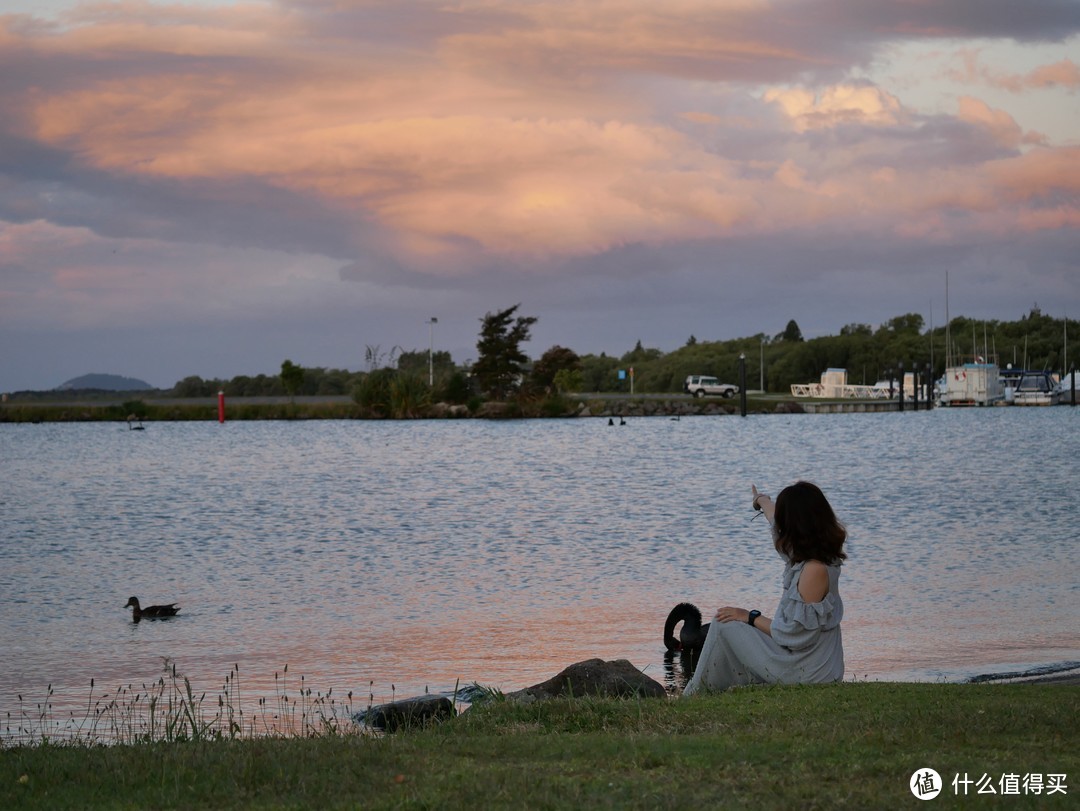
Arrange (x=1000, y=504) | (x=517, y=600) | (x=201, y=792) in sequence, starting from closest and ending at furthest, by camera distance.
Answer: (x=201, y=792) < (x=517, y=600) < (x=1000, y=504)

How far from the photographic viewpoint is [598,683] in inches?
391

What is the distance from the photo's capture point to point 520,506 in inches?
1324

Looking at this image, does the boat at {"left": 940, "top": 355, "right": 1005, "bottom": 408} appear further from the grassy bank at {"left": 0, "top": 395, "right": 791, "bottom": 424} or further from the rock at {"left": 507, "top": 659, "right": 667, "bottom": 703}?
the rock at {"left": 507, "top": 659, "right": 667, "bottom": 703}

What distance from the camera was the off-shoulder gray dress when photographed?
27.7ft

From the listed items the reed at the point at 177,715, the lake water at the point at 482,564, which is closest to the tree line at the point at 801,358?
the lake water at the point at 482,564

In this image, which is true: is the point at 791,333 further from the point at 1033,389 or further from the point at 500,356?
the point at 500,356

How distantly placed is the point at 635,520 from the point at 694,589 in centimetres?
1102

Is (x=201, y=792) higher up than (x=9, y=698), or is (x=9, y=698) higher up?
(x=201, y=792)

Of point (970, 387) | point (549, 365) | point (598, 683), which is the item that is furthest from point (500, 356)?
point (598, 683)

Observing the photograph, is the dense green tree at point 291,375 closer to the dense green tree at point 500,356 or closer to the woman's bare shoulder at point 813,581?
the dense green tree at point 500,356

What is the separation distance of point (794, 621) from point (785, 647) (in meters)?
0.27

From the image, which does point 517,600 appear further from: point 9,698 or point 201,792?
point 201,792

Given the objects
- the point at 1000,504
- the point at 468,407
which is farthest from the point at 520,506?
the point at 468,407

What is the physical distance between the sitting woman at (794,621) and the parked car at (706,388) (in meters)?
108
